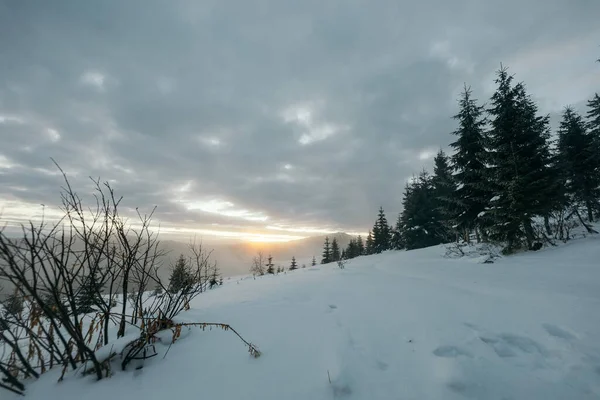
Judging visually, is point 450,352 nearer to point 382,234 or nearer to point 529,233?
point 529,233

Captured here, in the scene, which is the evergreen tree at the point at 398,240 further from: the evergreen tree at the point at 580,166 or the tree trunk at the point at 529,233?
the tree trunk at the point at 529,233

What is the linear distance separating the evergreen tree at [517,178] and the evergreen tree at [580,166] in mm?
9273

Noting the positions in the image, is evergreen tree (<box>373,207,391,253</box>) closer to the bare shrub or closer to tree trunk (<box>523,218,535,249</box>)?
tree trunk (<box>523,218,535,249</box>)

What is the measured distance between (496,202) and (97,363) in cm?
1214

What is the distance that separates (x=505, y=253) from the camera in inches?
356

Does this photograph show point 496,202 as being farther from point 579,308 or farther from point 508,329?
point 508,329

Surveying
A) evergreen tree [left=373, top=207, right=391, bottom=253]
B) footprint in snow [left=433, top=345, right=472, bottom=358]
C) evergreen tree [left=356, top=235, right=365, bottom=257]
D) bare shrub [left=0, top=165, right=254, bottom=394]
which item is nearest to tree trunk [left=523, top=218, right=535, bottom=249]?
footprint in snow [left=433, top=345, right=472, bottom=358]

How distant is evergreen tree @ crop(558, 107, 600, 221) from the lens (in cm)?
1542

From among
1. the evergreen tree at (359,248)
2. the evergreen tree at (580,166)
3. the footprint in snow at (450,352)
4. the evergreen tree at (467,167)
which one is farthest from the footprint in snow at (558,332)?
the evergreen tree at (359,248)

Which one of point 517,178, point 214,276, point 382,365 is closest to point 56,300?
point 382,365

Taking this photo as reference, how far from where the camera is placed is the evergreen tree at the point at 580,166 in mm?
15423

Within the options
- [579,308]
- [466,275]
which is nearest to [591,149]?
[466,275]

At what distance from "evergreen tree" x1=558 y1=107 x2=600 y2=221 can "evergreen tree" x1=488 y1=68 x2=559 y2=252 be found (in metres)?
9.27

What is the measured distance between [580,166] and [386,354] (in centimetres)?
2288
